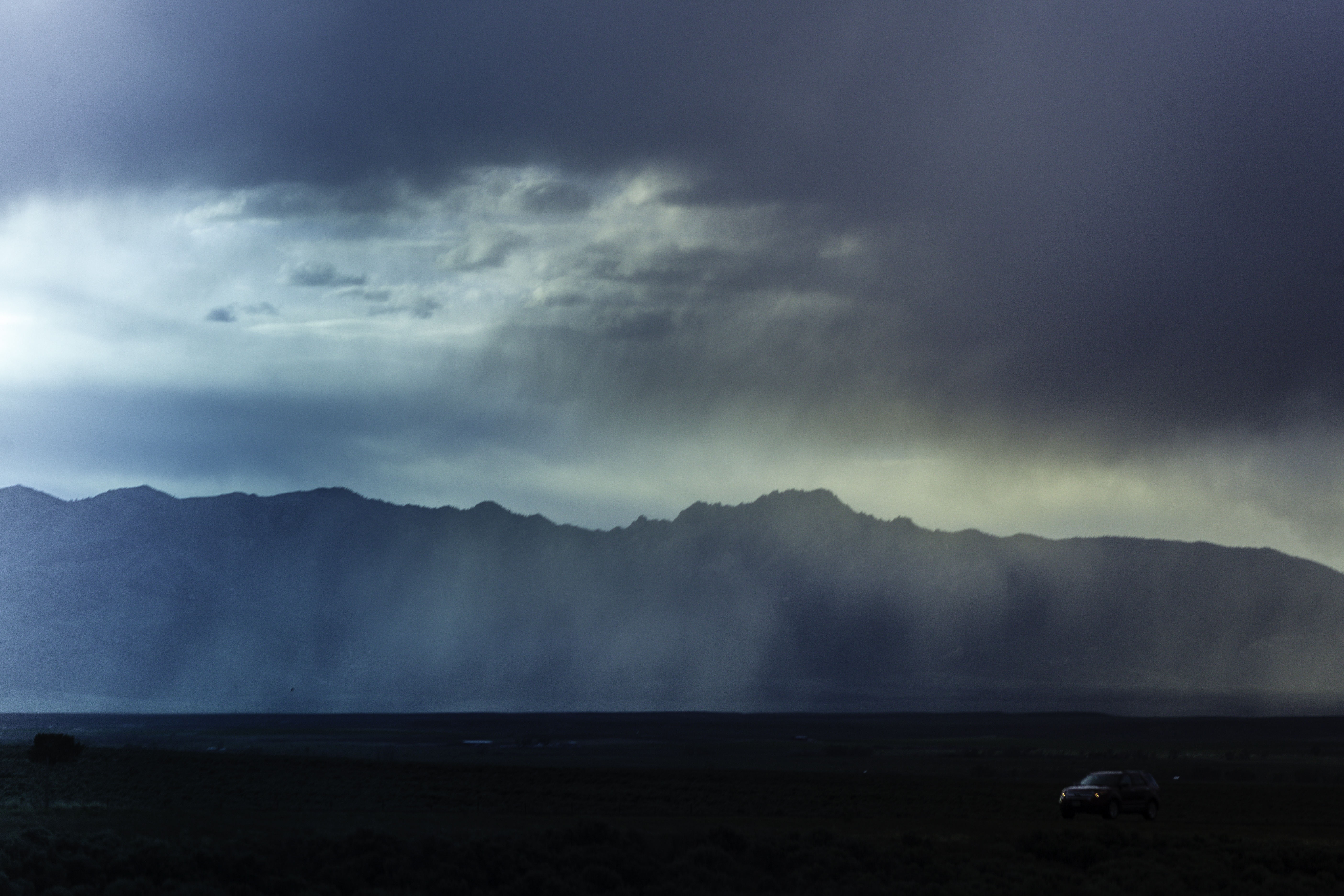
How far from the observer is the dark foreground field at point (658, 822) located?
27.9 metres

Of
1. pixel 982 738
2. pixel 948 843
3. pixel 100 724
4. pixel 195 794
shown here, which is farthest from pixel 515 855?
pixel 100 724

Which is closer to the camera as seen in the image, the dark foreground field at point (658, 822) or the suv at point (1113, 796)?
the dark foreground field at point (658, 822)

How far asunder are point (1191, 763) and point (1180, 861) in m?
65.1

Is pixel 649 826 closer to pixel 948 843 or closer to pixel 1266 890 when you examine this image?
pixel 948 843

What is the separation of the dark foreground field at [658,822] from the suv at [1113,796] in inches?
31.7

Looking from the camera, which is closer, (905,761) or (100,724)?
(905,761)

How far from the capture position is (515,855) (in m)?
29.8

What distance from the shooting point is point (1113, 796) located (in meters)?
45.2

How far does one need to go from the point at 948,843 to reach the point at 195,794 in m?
39.3

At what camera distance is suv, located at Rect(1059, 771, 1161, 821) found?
4509cm

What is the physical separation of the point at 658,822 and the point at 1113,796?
17.5 meters

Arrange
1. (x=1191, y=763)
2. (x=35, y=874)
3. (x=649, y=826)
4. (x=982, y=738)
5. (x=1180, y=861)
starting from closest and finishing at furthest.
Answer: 1. (x=35, y=874)
2. (x=1180, y=861)
3. (x=649, y=826)
4. (x=1191, y=763)
5. (x=982, y=738)

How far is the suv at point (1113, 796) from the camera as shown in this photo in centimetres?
4509

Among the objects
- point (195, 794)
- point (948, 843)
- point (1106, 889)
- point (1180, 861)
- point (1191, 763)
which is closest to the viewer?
point (1106, 889)
